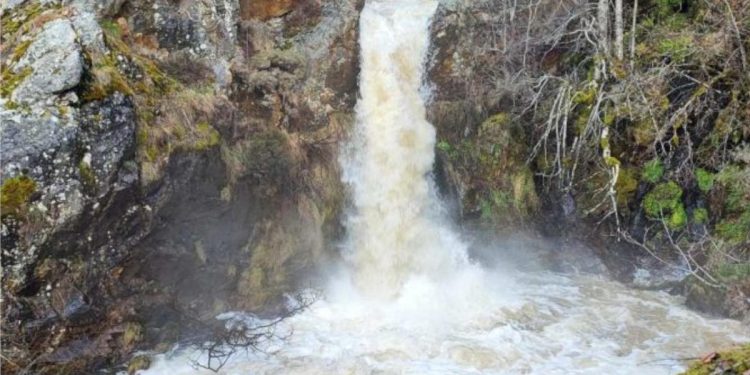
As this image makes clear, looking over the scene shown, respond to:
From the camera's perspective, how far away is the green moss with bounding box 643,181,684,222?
7355mm

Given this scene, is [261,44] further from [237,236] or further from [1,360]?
[1,360]

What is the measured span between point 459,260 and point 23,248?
18.5ft

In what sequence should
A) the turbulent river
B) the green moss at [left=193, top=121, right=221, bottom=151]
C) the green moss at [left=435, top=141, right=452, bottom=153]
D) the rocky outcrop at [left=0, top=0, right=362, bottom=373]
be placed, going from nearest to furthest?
the rocky outcrop at [left=0, top=0, right=362, bottom=373], the turbulent river, the green moss at [left=193, top=121, right=221, bottom=151], the green moss at [left=435, top=141, right=452, bottom=153]

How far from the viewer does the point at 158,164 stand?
609cm

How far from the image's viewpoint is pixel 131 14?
7.06m

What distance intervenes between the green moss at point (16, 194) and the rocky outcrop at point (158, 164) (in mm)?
10

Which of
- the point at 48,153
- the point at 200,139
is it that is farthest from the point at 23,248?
the point at 200,139

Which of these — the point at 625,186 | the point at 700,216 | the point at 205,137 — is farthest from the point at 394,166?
the point at 700,216

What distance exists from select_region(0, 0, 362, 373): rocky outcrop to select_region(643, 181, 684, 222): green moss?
168 inches

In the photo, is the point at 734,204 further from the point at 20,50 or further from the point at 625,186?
the point at 20,50

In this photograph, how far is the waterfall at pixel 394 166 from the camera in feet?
26.2

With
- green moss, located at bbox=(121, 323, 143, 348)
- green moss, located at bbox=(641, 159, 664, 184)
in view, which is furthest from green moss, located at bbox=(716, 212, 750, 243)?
green moss, located at bbox=(121, 323, 143, 348)

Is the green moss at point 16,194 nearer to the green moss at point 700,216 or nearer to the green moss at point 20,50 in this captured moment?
the green moss at point 20,50

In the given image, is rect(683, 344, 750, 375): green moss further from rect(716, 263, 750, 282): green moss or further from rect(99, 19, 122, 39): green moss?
rect(99, 19, 122, 39): green moss
